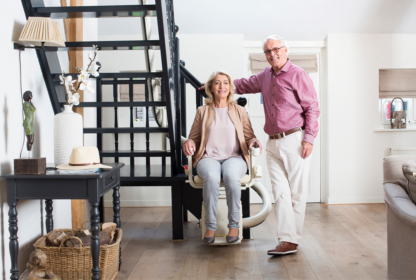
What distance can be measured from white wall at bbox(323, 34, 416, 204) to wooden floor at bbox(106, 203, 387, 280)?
81cm

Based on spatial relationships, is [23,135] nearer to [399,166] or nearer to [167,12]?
[167,12]

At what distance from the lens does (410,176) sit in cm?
182

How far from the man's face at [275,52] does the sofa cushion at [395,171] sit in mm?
1081

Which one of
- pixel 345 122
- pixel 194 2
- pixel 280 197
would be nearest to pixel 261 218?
pixel 280 197

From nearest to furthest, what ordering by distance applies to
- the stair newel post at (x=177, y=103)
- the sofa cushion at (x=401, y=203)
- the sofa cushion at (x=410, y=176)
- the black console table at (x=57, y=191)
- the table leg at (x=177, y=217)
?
1. the sofa cushion at (x=401, y=203)
2. the sofa cushion at (x=410, y=176)
3. the black console table at (x=57, y=191)
4. the stair newel post at (x=177, y=103)
5. the table leg at (x=177, y=217)

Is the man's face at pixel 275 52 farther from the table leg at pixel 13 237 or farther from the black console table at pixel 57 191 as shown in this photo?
the table leg at pixel 13 237

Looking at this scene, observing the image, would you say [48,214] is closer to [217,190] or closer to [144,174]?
[144,174]

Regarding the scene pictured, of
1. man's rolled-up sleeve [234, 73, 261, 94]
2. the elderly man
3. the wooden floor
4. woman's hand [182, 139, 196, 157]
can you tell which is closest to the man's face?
the elderly man

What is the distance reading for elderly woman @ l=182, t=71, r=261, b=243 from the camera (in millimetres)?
2576

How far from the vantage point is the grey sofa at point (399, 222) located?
169 cm

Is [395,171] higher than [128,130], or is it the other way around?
[128,130]

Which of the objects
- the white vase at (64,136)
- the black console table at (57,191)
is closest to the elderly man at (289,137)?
the black console table at (57,191)

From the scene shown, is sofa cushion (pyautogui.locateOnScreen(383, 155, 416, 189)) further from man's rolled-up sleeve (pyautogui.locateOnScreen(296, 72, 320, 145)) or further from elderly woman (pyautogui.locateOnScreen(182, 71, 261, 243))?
elderly woman (pyautogui.locateOnScreen(182, 71, 261, 243))

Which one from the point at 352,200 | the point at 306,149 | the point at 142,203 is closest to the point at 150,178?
the point at 306,149
